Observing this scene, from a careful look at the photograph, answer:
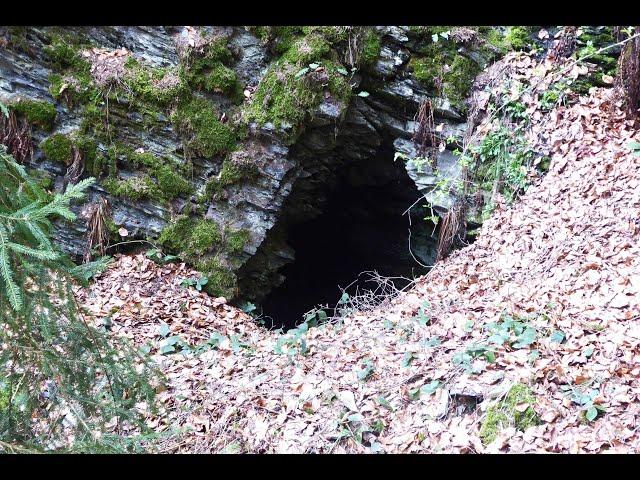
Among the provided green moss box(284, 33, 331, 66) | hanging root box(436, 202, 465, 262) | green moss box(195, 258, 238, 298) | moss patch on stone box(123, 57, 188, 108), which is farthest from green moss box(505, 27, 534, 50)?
green moss box(195, 258, 238, 298)

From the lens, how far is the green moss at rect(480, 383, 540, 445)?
3.11 m

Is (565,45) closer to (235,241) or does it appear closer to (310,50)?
(310,50)

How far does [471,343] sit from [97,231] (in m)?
4.90

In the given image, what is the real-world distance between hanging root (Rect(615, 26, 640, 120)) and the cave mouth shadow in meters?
3.03

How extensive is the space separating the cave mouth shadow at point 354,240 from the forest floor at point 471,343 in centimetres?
199

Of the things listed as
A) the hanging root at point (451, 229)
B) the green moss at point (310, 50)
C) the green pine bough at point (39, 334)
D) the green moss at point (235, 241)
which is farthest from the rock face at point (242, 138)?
the green pine bough at point (39, 334)

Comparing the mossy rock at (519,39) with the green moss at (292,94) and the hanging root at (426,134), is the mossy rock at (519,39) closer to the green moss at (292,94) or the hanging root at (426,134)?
the hanging root at (426,134)

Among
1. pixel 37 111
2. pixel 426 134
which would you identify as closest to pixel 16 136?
pixel 37 111

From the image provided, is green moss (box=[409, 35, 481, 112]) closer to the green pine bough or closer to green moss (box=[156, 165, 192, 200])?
green moss (box=[156, 165, 192, 200])

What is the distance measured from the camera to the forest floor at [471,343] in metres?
3.23

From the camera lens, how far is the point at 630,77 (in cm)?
571

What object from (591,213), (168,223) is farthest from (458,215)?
(168,223)
